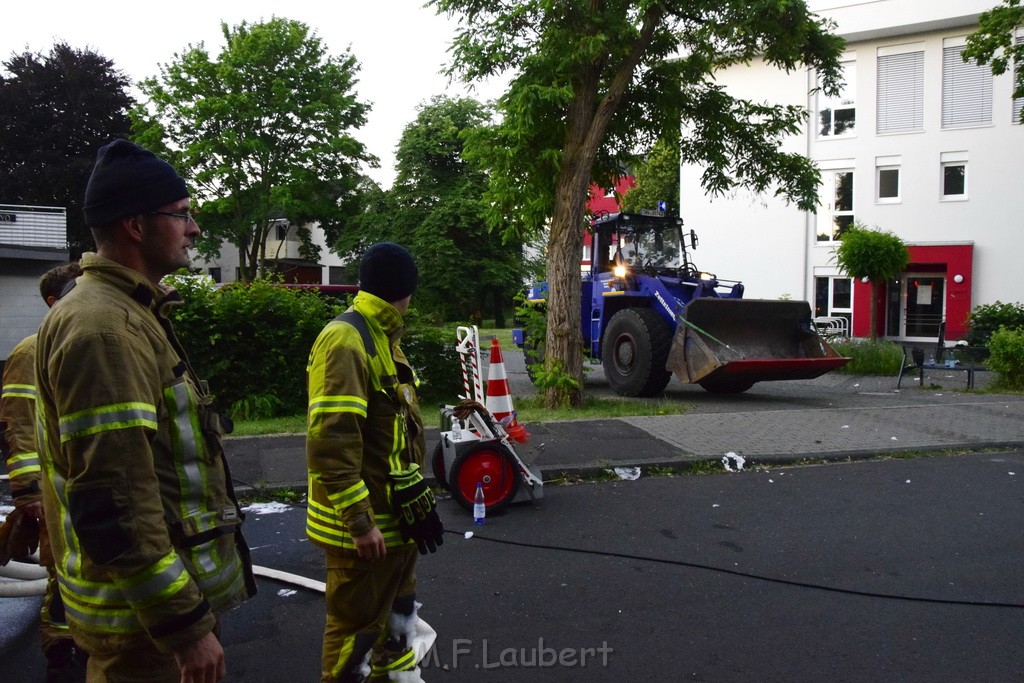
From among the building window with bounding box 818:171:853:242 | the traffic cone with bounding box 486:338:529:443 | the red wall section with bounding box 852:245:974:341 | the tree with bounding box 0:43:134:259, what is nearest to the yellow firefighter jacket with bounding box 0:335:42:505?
the traffic cone with bounding box 486:338:529:443

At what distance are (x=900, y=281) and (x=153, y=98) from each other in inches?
1153

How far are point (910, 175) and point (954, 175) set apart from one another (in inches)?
50.2

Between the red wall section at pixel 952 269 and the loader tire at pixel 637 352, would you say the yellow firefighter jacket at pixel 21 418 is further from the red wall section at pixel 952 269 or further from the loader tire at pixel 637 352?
the red wall section at pixel 952 269

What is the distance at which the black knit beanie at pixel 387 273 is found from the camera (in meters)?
3.04

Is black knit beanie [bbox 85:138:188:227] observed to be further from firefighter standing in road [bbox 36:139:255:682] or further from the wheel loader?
the wheel loader

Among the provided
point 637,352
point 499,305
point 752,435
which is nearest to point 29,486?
point 752,435

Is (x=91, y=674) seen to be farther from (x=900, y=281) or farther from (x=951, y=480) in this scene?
(x=900, y=281)

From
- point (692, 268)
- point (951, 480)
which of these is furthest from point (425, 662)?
point (692, 268)

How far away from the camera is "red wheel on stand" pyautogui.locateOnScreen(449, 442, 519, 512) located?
626 centimetres

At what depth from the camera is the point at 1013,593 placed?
4695 millimetres

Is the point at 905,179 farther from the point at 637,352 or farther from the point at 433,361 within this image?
the point at 433,361

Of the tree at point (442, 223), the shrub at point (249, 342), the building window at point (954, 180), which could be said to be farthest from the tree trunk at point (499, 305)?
the shrub at point (249, 342)

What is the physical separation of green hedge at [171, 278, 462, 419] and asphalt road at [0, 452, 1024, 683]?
4.52 m

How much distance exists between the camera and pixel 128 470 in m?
1.86
